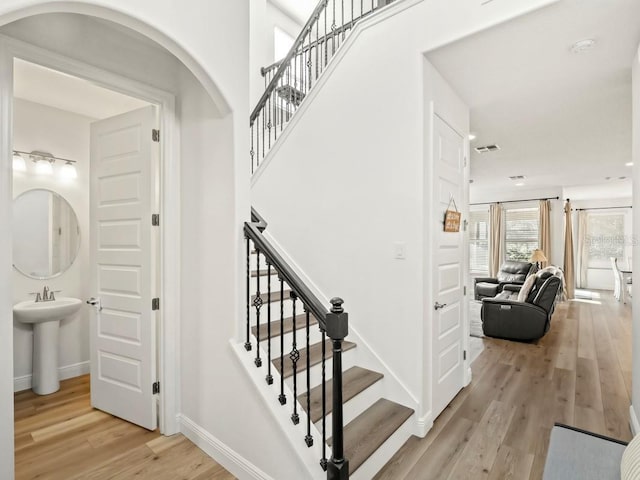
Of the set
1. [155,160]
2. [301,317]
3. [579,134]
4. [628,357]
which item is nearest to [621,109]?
[579,134]

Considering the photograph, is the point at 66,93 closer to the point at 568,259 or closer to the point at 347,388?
the point at 347,388

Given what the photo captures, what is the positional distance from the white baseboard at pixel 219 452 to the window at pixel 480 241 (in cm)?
897

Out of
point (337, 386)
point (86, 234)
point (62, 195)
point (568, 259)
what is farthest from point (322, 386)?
point (568, 259)

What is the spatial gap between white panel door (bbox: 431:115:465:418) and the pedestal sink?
3280 millimetres

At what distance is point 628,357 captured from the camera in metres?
4.10

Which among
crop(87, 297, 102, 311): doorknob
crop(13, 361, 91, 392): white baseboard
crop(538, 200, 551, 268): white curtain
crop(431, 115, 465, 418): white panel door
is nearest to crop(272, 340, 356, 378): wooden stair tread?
crop(431, 115, 465, 418): white panel door

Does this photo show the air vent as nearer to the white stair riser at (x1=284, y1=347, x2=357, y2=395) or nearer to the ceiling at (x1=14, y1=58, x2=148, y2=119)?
the white stair riser at (x1=284, y1=347, x2=357, y2=395)

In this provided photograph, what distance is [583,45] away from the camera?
229cm

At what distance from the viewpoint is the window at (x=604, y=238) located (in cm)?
966

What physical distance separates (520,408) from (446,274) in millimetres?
1256

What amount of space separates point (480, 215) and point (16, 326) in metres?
9.81

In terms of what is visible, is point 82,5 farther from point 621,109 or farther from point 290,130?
point 621,109

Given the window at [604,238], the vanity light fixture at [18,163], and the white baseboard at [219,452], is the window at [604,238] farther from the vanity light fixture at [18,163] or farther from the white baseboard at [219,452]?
the vanity light fixture at [18,163]

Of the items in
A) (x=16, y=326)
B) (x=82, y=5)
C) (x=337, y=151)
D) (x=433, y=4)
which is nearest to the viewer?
(x=82, y=5)
